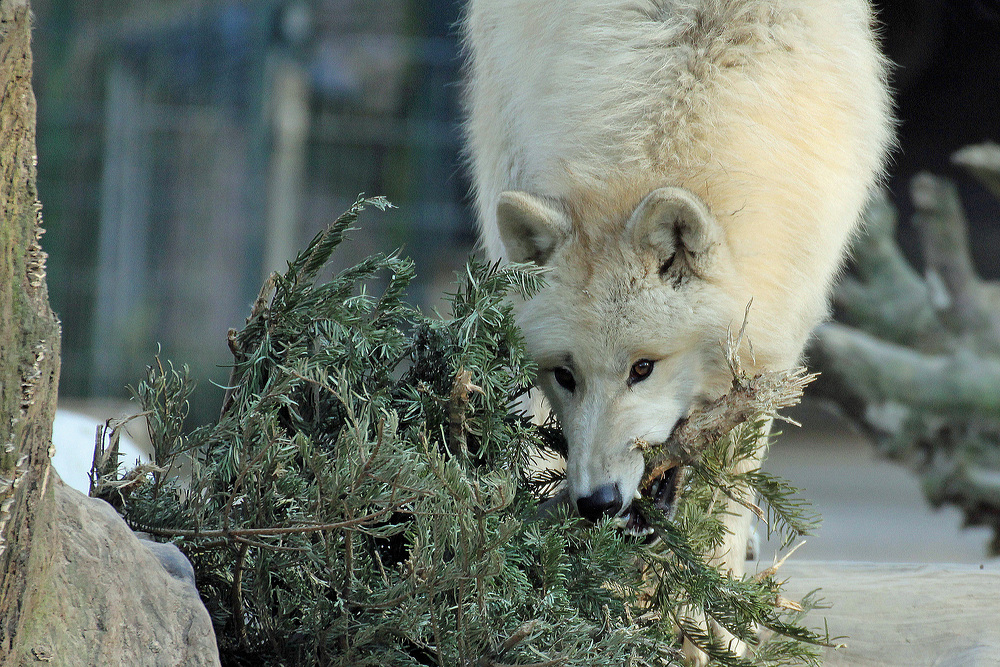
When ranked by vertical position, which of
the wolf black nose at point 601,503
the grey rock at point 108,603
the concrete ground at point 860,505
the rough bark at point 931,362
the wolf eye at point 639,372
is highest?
the wolf eye at point 639,372

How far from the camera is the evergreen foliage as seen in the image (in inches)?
74.1

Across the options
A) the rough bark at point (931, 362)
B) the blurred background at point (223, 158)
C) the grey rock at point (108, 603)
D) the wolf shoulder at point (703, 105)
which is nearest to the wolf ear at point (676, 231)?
the wolf shoulder at point (703, 105)

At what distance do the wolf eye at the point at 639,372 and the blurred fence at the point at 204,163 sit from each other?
6775mm

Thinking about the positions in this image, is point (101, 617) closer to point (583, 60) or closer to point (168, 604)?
point (168, 604)

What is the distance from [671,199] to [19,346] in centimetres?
180

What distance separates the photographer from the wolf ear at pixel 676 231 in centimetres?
279

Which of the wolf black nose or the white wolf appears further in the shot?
the white wolf

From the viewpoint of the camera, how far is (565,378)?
9.93 feet

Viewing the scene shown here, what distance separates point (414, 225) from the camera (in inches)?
383

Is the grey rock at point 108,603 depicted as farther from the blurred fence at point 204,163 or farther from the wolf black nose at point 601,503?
the blurred fence at point 204,163

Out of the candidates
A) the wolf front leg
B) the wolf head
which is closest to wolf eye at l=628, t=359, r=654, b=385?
the wolf head

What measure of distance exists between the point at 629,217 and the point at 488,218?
123 centimetres

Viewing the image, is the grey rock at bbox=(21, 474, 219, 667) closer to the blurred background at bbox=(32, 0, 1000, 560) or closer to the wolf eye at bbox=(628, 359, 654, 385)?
the wolf eye at bbox=(628, 359, 654, 385)

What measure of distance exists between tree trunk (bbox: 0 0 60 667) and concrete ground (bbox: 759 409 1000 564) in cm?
640
